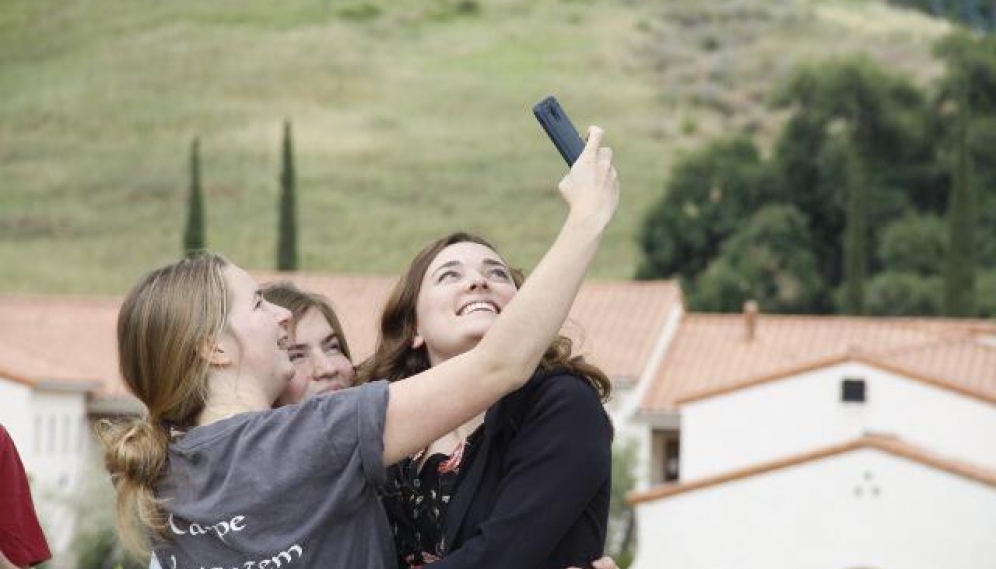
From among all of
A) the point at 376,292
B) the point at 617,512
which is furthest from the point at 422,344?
the point at 376,292

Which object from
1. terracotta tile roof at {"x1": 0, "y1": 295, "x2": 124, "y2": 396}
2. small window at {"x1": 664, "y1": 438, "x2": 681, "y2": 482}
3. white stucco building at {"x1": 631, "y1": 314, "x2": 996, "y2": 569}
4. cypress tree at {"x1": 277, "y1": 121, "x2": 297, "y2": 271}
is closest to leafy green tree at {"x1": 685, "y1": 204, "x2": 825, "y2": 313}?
cypress tree at {"x1": 277, "y1": 121, "x2": 297, "y2": 271}

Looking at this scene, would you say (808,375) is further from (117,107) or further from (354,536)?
(117,107)

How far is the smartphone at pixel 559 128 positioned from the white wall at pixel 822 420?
27617 millimetres

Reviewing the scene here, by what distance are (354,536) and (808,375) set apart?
28.7 m

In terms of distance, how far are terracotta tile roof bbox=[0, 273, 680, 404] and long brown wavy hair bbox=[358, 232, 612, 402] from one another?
33051 millimetres

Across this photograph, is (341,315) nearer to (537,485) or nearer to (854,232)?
(854,232)

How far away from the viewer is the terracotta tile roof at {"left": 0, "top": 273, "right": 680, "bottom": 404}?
38.3 m

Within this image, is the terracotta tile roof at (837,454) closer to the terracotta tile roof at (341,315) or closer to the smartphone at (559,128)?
the terracotta tile roof at (341,315)

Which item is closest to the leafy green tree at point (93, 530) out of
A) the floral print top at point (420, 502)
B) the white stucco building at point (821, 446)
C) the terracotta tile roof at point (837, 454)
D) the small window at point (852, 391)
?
the white stucco building at point (821, 446)

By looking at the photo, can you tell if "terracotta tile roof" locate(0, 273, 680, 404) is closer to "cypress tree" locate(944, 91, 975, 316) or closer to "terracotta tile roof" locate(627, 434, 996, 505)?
"cypress tree" locate(944, 91, 975, 316)

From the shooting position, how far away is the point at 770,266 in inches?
2442

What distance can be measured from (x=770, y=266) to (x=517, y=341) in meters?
59.8

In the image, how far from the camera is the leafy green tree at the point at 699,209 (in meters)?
63.3

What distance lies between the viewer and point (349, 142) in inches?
3356
